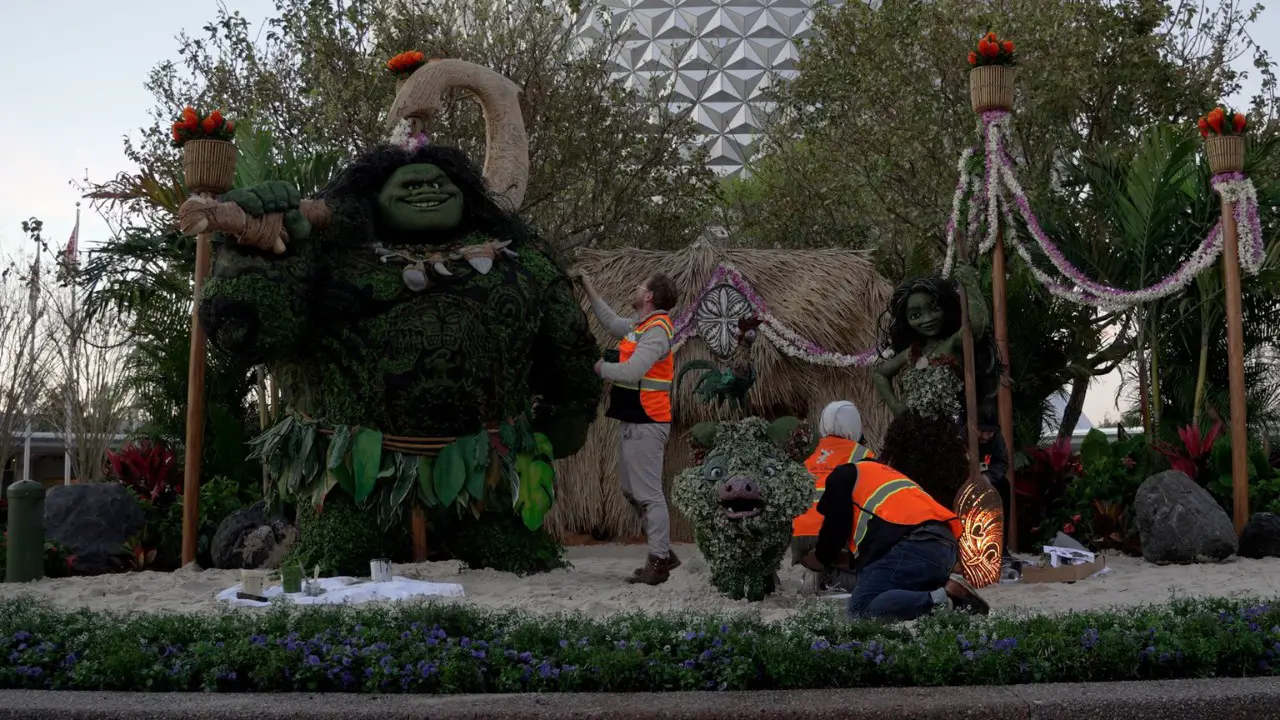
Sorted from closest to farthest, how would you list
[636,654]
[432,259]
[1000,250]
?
[636,654] → [432,259] → [1000,250]

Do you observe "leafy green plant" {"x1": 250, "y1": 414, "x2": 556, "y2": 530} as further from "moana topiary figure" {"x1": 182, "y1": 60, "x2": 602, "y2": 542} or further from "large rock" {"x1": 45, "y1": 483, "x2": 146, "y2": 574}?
"large rock" {"x1": 45, "y1": 483, "x2": 146, "y2": 574}

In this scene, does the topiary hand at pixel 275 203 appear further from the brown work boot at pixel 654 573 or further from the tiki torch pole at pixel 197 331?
the brown work boot at pixel 654 573

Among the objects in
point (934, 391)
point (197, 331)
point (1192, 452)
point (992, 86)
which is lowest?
point (1192, 452)

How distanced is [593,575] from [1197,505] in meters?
3.93

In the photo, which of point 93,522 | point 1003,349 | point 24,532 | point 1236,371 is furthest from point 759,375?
point 24,532

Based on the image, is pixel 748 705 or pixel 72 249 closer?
pixel 748 705

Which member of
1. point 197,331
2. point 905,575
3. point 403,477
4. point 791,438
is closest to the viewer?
point 905,575

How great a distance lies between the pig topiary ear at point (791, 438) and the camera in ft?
22.3

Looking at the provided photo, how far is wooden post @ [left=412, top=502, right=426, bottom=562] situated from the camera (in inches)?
293

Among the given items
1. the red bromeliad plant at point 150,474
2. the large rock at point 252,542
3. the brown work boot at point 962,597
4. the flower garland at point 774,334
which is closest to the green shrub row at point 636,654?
the brown work boot at point 962,597

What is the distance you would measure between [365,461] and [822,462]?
2545 millimetres

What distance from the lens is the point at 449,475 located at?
24.1 ft

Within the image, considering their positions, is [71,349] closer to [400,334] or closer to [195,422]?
[195,422]

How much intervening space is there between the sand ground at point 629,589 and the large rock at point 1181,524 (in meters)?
0.12
